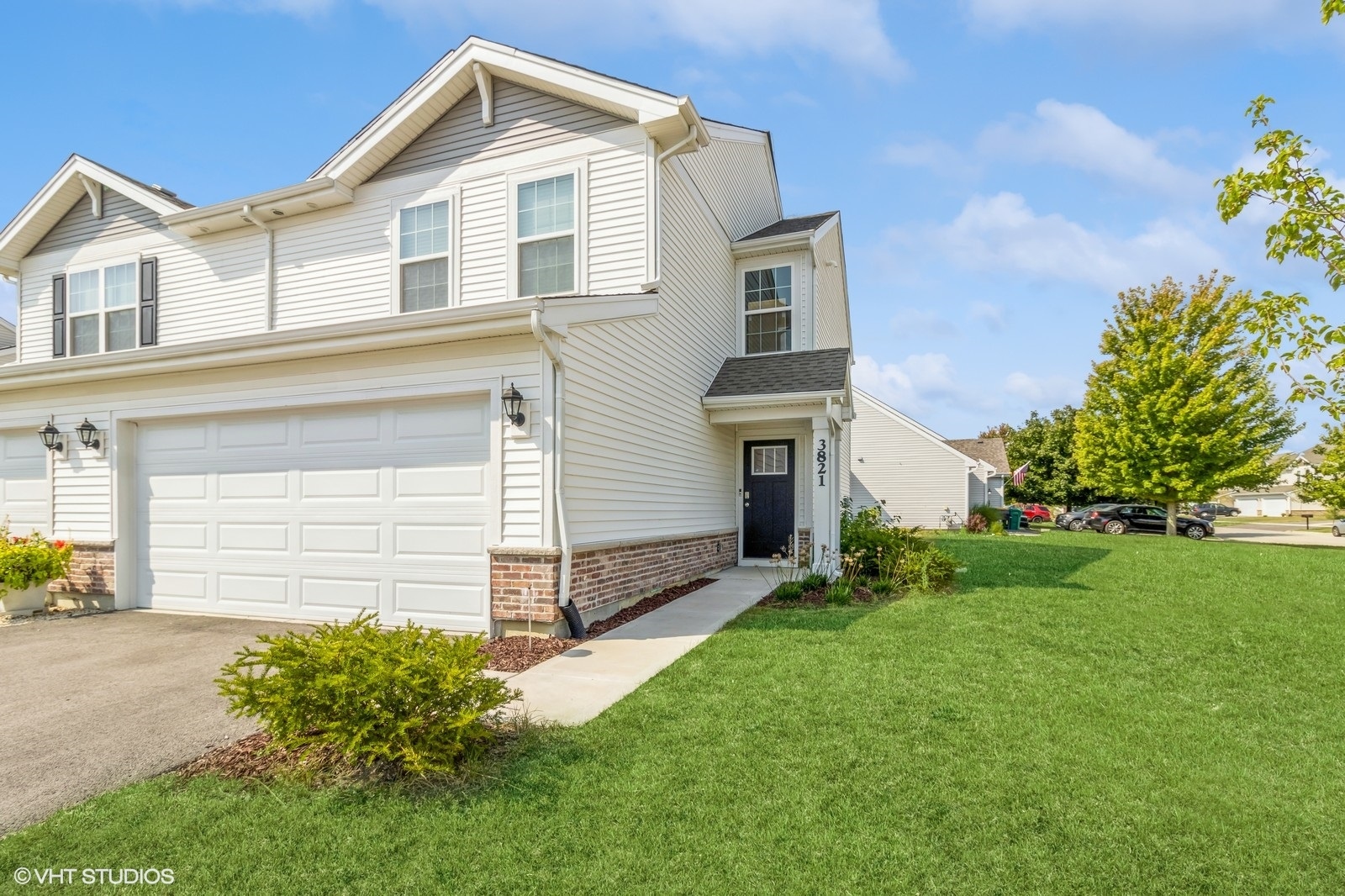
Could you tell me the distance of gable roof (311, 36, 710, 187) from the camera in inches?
329

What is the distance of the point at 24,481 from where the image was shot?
31.4 feet

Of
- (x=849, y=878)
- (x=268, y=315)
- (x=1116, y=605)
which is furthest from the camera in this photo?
(x=268, y=315)

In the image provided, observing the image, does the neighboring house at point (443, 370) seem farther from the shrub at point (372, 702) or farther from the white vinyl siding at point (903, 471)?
the white vinyl siding at point (903, 471)

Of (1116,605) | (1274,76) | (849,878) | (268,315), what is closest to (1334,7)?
(1274,76)

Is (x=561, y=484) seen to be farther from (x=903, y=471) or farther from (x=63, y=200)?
(x=903, y=471)

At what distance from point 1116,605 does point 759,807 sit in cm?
716

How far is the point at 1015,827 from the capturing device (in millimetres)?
3059

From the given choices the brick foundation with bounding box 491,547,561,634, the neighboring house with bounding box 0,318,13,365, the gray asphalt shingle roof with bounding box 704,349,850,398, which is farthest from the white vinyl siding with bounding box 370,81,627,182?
the neighboring house with bounding box 0,318,13,365

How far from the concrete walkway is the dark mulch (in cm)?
18

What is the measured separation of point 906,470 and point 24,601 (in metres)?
25.8

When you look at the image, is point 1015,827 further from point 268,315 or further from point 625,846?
point 268,315

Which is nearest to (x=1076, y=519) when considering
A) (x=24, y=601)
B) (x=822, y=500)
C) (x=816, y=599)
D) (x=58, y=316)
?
(x=822, y=500)

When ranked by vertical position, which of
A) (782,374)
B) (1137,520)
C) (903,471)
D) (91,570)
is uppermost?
(782,374)

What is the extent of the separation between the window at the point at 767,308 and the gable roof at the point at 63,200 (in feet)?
33.0
